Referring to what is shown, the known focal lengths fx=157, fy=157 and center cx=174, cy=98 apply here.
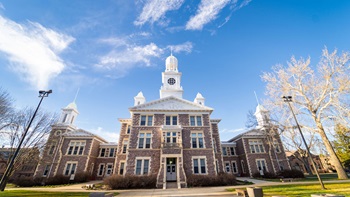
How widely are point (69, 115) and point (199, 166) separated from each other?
1211 inches

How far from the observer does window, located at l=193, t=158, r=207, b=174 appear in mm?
22594

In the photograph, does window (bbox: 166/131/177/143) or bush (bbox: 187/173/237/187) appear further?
window (bbox: 166/131/177/143)

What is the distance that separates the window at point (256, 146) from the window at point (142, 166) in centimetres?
2130

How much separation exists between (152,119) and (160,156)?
613cm

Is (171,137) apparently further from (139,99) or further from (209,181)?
(139,99)

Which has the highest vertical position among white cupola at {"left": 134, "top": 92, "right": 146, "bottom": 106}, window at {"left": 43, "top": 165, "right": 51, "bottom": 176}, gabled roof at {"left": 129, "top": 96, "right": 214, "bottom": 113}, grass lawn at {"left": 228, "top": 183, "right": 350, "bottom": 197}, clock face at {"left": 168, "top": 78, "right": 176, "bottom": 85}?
clock face at {"left": 168, "top": 78, "right": 176, "bottom": 85}

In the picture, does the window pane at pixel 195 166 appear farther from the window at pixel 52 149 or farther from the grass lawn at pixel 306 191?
the window at pixel 52 149

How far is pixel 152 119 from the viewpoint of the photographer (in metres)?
26.1

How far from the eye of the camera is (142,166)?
22.5m

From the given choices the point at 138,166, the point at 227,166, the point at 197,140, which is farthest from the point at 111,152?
the point at 227,166

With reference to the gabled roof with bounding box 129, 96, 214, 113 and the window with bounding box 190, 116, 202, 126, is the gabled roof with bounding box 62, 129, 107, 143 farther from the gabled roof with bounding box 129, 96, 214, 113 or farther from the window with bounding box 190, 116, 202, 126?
the window with bounding box 190, 116, 202, 126

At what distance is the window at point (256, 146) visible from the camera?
104 feet

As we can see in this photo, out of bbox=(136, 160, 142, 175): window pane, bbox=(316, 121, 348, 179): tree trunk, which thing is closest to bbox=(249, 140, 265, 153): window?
bbox=(316, 121, 348, 179): tree trunk

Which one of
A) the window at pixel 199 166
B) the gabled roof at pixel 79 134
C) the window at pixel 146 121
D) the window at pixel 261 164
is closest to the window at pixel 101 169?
the gabled roof at pixel 79 134
